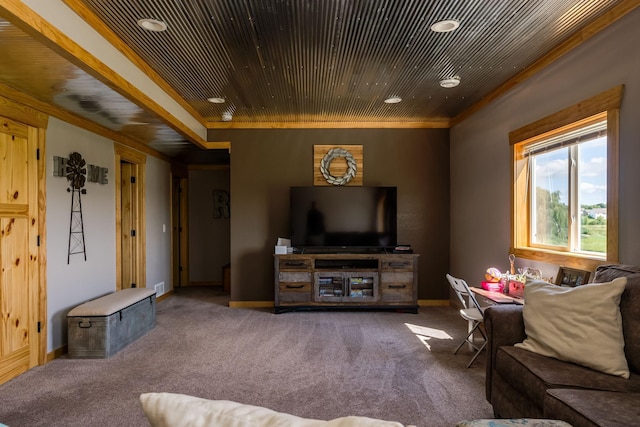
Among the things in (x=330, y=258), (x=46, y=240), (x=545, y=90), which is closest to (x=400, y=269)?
(x=330, y=258)

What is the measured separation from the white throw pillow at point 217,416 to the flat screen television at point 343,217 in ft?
15.2

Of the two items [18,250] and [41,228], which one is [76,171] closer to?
[41,228]

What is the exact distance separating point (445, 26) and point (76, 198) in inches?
150

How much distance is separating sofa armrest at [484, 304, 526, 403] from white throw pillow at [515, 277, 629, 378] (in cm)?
9

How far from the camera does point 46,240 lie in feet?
11.7

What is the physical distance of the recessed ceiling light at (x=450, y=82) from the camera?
393cm

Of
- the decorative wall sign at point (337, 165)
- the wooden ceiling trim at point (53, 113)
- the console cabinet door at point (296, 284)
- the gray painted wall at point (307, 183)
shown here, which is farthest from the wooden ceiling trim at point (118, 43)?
the console cabinet door at point (296, 284)

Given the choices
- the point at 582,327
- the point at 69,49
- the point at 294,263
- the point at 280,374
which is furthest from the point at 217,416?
the point at 294,263

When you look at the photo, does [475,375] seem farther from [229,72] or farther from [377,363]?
[229,72]

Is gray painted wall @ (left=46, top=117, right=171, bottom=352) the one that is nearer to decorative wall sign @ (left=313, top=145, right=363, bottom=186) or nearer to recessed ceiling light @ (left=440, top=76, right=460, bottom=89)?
decorative wall sign @ (left=313, top=145, right=363, bottom=186)

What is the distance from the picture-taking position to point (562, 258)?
3148mm

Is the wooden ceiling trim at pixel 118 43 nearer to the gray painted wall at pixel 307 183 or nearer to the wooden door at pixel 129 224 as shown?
the gray painted wall at pixel 307 183

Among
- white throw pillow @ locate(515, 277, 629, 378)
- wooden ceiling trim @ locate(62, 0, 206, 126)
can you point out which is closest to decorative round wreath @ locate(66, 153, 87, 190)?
wooden ceiling trim @ locate(62, 0, 206, 126)

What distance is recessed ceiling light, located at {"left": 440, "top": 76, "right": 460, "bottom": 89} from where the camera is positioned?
393cm
